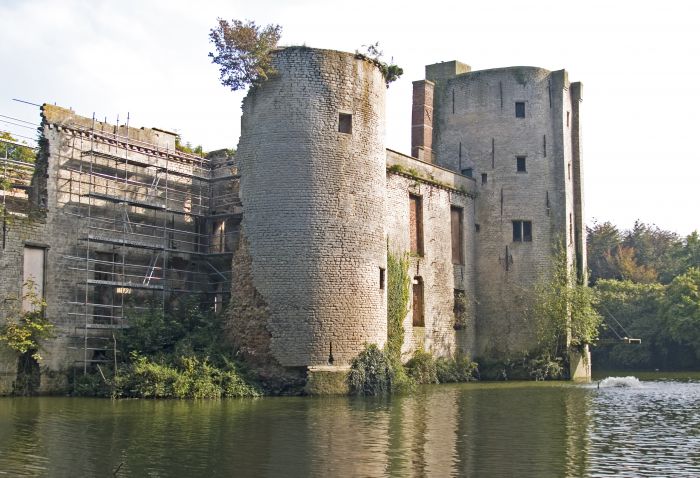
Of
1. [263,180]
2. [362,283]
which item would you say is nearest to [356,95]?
[263,180]

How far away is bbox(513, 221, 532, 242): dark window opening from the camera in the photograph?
1406 inches

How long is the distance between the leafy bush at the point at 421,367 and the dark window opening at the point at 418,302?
1.62m

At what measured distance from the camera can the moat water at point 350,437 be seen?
11938 mm

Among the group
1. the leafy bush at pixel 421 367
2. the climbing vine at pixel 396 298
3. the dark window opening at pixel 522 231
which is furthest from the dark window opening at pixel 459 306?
the climbing vine at pixel 396 298

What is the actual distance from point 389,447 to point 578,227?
25310 millimetres

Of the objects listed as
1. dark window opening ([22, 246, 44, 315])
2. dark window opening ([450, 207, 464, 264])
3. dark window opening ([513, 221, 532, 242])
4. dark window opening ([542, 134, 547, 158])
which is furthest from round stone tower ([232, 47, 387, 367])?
dark window opening ([542, 134, 547, 158])

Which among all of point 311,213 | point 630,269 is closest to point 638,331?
point 630,269

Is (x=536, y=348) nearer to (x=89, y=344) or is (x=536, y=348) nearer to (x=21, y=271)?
(x=89, y=344)

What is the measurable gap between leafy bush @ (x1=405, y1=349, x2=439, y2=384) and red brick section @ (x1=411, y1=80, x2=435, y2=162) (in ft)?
29.9

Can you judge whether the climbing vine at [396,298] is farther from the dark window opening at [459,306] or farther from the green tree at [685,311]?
the green tree at [685,311]

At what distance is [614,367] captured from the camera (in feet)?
155

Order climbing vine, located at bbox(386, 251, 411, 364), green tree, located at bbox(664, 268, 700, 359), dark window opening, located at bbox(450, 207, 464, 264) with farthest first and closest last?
green tree, located at bbox(664, 268, 700, 359) < dark window opening, located at bbox(450, 207, 464, 264) < climbing vine, located at bbox(386, 251, 411, 364)

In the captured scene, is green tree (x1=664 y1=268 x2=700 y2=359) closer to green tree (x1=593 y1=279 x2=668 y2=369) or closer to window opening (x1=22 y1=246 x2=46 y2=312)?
green tree (x1=593 y1=279 x2=668 y2=369)

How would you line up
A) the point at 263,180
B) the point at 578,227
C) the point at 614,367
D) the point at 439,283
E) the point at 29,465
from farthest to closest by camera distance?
the point at 614,367
the point at 578,227
the point at 439,283
the point at 263,180
the point at 29,465
